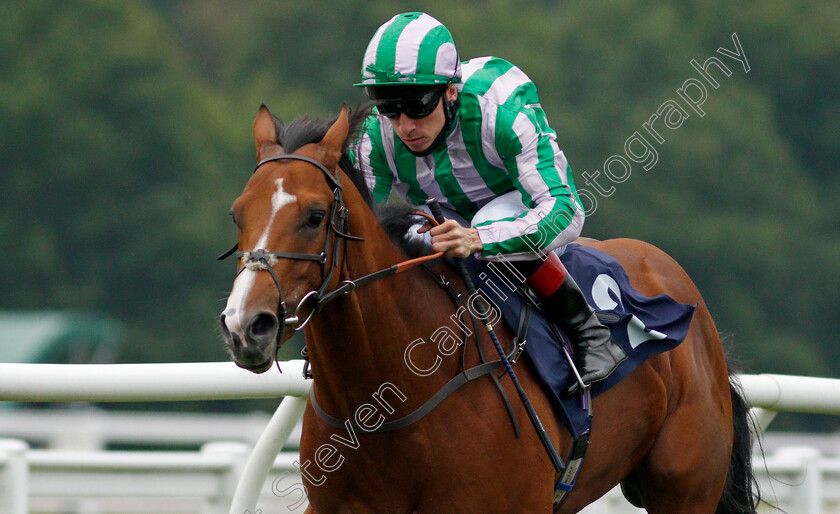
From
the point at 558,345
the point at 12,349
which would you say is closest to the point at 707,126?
the point at 12,349

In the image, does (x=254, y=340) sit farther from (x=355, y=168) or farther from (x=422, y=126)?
(x=422, y=126)

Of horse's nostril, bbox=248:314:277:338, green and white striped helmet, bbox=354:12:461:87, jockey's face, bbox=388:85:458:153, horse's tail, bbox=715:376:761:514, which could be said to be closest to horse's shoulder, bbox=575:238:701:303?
horse's tail, bbox=715:376:761:514

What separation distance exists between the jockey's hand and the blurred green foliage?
2260 centimetres

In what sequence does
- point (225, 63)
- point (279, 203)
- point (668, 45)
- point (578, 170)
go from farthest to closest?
point (225, 63)
point (668, 45)
point (578, 170)
point (279, 203)

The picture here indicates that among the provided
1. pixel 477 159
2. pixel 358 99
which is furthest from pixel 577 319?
pixel 358 99

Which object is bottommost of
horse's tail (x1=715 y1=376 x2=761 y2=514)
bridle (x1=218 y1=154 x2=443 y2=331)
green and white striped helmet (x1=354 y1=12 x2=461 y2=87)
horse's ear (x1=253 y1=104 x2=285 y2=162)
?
horse's tail (x1=715 y1=376 x2=761 y2=514)

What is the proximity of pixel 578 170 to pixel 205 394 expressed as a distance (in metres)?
25.7

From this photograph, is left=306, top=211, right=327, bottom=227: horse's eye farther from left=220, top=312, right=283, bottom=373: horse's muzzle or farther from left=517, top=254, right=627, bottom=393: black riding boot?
left=517, top=254, right=627, bottom=393: black riding boot

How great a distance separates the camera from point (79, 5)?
33.7m

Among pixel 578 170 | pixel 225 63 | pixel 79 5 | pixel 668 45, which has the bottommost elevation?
pixel 578 170

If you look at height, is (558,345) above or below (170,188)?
below

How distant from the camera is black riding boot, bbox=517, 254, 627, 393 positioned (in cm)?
415

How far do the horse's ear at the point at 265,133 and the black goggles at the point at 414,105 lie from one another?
0.45m

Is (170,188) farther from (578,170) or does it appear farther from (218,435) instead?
(218,435)
